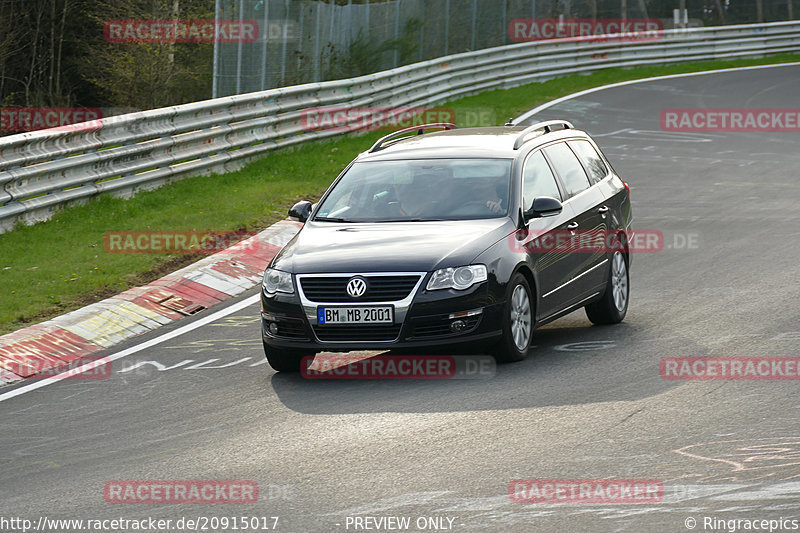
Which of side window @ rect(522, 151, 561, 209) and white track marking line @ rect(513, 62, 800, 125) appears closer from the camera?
side window @ rect(522, 151, 561, 209)

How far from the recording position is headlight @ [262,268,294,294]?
30.0 ft

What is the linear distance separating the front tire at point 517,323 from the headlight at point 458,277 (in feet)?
0.93

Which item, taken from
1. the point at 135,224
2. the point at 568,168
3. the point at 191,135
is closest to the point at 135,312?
the point at 135,224

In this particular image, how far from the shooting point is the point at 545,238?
9828 millimetres

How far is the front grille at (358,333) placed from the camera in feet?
29.0

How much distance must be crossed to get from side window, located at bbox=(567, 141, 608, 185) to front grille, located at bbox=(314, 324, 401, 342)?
3184 millimetres

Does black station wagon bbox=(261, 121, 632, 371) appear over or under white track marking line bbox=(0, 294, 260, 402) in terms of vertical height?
over

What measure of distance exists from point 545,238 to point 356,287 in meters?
1.77

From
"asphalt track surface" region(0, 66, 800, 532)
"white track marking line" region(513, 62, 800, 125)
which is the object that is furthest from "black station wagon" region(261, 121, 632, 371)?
"white track marking line" region(513, 62, 800, 125)

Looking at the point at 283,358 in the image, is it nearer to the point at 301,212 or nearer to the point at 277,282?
the point at 277,282

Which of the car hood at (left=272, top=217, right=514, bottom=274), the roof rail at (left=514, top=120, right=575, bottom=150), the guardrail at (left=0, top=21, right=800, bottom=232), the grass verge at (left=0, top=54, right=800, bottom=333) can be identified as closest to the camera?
the car hood at (left=272, top=217, right=514, bottom=274)

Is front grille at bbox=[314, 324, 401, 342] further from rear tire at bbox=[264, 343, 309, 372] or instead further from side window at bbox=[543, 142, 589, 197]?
side window at bbox=[543, 142, 589, 197]

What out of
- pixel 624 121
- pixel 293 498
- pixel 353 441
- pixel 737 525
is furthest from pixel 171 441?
pixel 624 121

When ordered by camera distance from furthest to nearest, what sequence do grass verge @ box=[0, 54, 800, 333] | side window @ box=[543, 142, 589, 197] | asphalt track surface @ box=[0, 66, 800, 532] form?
grass verge @ box=[0, 54, 800, 333] → side window @ box=[543, 142, 589, 197] → asphalt track surface @ box=[0, 66, 800, 532]
